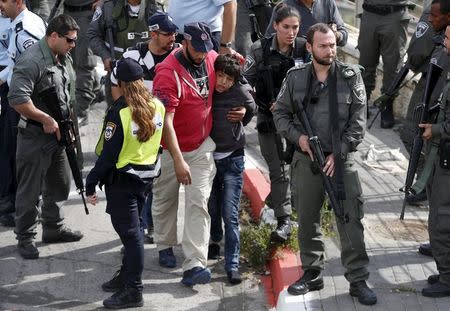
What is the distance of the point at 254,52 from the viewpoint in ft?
24.1

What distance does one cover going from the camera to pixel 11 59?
804 centimetres

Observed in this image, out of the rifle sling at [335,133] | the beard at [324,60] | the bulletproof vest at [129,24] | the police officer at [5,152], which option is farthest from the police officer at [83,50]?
the rifle sling at [335,133]

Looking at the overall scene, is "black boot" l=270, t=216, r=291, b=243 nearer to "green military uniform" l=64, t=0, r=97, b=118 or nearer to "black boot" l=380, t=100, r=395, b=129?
"black boot" l=380, t=100, r=395, b=129

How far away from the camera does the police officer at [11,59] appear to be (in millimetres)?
7895

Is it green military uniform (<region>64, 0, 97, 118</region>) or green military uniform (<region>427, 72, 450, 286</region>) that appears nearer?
green military uniform (<region>427, 72, 450, 286</region>)

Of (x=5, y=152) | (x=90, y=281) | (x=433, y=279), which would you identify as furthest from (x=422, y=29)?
(x=5, y=152)

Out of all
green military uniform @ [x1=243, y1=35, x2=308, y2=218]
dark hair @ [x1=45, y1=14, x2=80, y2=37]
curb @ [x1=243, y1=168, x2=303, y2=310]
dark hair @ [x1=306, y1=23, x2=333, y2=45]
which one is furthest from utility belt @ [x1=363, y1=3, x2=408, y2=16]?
dark hair @ [x1=45, y1=14, x2=80, y2=37]

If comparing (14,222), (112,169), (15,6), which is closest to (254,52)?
(112,169)

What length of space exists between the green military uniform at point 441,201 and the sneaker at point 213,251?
191cm

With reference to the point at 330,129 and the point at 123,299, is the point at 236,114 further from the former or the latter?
the point at 123,299

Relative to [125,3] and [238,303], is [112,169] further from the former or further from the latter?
[125,3]

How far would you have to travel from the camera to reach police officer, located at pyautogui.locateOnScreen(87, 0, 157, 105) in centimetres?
862

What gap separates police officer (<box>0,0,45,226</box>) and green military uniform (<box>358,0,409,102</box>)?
3855 mm

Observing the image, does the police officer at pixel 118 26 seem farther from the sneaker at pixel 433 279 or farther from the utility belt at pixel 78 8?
the sneaker at pixel 433 279
